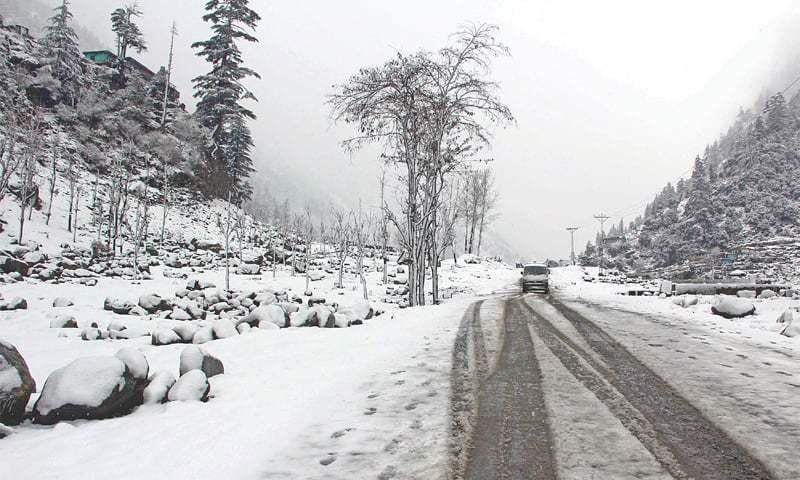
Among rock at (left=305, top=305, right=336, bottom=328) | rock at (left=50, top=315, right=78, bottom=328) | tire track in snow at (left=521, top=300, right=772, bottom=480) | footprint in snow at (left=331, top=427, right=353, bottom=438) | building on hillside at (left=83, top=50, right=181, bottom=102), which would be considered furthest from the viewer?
building on hillside at (left=83, top=50, right=181, bottom=102)

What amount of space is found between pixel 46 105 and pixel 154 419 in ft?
183

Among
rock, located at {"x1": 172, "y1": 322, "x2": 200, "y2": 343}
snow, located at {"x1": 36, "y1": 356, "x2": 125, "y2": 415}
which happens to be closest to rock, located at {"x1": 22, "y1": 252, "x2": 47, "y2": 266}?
rock, located at {"x1": 172, "y1": 322, "x2": 200, "y2": 343}

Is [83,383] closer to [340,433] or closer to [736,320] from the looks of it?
[340,433]

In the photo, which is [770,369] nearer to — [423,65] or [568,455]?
[568,455]

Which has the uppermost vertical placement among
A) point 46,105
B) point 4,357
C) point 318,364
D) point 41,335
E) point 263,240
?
point 46,105

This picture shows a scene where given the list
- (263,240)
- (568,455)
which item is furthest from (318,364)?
(263,240)

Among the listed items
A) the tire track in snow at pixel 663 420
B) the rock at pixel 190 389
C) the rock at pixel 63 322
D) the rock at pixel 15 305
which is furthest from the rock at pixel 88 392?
the rock at pixel 15 305

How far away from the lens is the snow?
146 inches

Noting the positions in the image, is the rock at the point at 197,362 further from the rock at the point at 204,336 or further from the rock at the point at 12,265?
the rock at the point at 12,265

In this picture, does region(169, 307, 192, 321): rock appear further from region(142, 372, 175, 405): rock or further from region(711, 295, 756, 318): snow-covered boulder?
region(711, 295, 756, 318): snow-covered boulder

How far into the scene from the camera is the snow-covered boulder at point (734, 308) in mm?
9031

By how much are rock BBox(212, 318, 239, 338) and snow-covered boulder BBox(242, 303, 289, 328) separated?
2.65 feet

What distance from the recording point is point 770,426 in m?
3.24

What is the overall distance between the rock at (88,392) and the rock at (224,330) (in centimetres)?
414
